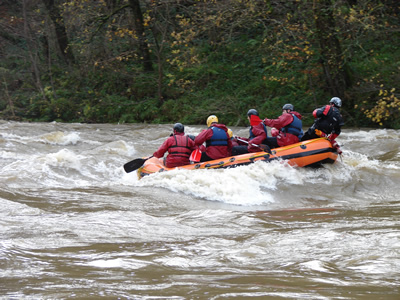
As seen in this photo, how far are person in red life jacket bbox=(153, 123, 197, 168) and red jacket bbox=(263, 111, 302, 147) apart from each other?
144 cm

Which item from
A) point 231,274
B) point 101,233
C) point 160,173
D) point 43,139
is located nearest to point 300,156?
point 160,173

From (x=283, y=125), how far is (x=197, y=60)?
9.35 metres

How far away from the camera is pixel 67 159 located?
34.5ft

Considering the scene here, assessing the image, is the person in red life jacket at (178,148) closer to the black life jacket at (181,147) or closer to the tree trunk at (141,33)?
the black life jacket at (181,147)

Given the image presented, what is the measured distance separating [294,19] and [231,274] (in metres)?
14.0

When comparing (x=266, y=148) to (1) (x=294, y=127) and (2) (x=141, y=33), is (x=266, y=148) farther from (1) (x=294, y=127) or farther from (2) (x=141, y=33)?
(2) (x=141, y=33)

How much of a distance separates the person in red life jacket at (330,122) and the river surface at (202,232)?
0.55 metres

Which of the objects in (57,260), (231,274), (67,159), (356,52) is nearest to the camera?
(231,274)

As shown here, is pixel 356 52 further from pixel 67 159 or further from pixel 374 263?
pixel 374 263

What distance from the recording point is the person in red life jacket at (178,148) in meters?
9.24

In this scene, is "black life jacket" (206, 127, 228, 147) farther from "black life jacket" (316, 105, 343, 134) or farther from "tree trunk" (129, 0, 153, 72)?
"tree trunk" (129, 0, 153, 72)

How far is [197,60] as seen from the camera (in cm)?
1798

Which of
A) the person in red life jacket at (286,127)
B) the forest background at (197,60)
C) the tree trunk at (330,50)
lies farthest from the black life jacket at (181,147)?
the tree trunk at (330,50)

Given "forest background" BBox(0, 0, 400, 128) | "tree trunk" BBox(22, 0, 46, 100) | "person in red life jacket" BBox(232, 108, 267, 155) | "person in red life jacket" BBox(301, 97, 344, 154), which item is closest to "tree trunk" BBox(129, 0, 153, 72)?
"forest background" BBox(0, 0, 400, 128)
